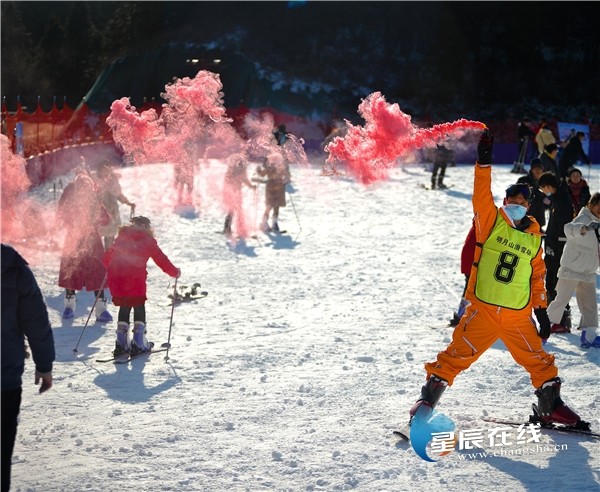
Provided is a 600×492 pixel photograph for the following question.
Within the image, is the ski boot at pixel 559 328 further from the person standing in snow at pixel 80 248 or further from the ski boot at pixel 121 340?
the person standing in snow at pixel 80 248

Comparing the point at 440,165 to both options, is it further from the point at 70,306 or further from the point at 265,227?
the point at 70,306

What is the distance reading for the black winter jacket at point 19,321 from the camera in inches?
199

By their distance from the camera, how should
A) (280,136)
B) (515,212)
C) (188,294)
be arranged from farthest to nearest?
(280,136)
(188,294)
(515,212)

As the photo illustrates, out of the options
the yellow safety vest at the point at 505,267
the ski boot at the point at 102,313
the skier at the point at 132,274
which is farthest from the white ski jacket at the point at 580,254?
the ski boot at the point at 102,313

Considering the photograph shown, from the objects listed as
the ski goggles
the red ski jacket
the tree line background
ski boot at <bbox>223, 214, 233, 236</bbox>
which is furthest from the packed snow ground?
the tree line background

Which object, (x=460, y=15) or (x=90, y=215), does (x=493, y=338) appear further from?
(x=460, y=15)

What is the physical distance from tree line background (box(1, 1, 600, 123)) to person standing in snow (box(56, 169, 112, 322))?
3537 centimetres

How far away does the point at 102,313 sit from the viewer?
10.9 m

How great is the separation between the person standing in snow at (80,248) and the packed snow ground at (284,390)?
343 mm

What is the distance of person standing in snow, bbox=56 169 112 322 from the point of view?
35.8 ft

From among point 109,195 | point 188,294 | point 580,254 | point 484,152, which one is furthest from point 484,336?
Answer: point 109,195

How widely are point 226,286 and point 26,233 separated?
4.45m

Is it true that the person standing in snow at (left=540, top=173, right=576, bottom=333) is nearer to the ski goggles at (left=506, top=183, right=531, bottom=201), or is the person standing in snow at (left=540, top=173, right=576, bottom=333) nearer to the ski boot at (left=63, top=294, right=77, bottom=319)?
the ski goggles at (left=506, top=183, right=531, bottom=201)

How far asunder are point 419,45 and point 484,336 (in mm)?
44674
